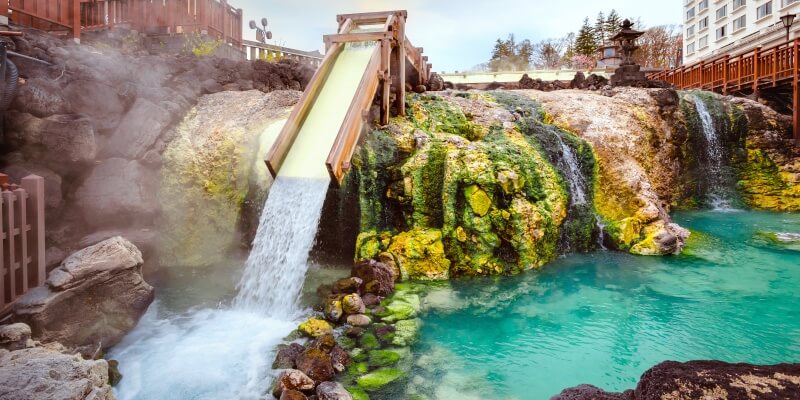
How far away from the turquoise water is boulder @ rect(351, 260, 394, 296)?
0.63 meters

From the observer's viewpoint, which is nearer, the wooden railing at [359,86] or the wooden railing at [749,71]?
the wooden railing at [359,86]

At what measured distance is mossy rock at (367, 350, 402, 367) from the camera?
4746 mm

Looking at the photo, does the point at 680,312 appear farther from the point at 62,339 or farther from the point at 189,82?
the point at 189,82

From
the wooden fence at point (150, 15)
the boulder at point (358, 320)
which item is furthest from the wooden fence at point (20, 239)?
the wooden fence at point (150, 15)

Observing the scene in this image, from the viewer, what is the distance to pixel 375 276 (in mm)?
6602

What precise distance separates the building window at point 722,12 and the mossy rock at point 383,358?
127ft

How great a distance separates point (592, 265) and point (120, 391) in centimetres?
724

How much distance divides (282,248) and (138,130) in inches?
160

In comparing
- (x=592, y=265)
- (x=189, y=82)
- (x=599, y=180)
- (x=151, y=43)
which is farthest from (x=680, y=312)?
(x=151, y=43)

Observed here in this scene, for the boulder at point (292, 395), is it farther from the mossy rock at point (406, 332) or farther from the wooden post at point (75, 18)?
the wooden post at point (75, 18)

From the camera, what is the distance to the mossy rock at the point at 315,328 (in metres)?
5.39

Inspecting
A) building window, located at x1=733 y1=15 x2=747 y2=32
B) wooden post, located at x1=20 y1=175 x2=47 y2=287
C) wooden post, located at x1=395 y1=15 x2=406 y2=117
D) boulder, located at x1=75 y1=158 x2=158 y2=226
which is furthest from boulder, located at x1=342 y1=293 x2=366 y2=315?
building window, located at x1=733 y1=15 x2=747 y2=32

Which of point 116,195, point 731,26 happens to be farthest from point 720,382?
point 731,26

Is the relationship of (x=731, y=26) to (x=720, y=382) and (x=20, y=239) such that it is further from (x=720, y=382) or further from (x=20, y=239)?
(x=20, y=239)
